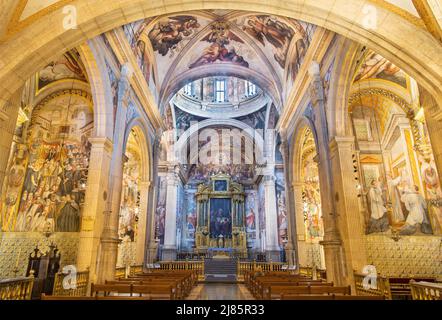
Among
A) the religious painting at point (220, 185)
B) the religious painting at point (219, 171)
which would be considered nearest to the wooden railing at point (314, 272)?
the religious painting at point (220, 185)

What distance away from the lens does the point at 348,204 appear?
24.7 feet

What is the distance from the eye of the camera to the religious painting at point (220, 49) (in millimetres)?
12719

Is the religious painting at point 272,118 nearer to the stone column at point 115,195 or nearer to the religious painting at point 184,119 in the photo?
the religious painting at point 184,119

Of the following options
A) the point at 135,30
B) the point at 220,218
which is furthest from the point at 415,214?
the point at 220,218

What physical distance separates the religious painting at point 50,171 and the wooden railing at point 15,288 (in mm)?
4770

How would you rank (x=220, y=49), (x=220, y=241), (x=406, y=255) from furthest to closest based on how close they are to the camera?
1. (x=220, y=241)
2. (x=220, y=49)
3. (x=406, y=255)

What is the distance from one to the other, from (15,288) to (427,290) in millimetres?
6716

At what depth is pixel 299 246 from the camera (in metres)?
12.6

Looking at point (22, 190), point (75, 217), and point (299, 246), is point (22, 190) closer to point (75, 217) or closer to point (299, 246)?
point (75, 217)

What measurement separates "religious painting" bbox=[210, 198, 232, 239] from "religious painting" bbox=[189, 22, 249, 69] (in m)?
14.3

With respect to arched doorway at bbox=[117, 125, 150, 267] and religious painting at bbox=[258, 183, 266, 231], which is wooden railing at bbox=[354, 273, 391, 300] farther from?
religious painting at bbox=[258, 183, 266, 231]

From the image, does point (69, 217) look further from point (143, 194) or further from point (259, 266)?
point (259, 266)

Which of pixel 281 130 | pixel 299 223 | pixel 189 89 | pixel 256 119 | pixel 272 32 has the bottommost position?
pixel 299 223


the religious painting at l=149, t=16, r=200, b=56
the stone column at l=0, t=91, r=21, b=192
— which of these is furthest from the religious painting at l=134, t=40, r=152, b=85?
the stone column at l=0, t=91, r=21, b=192
